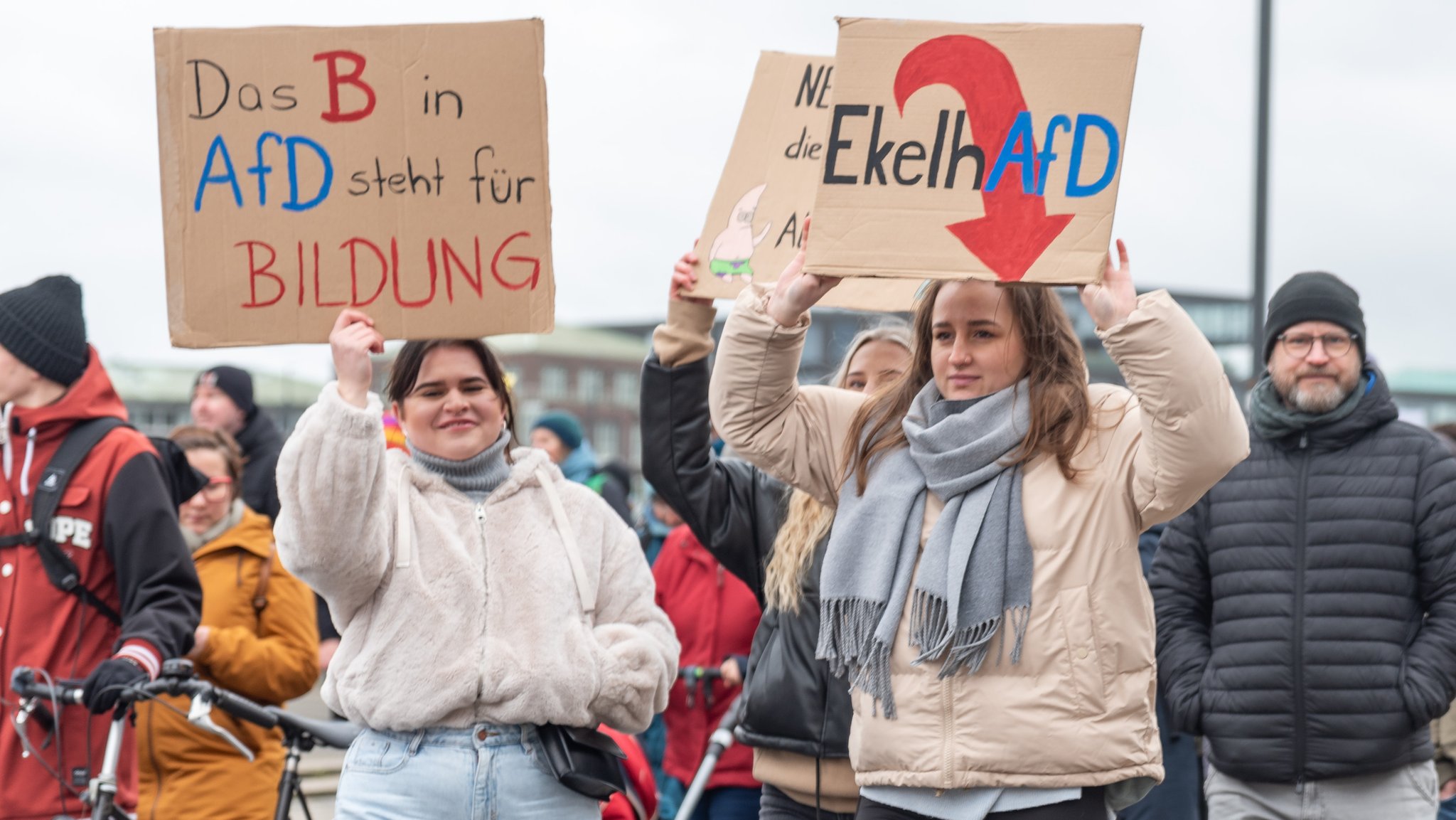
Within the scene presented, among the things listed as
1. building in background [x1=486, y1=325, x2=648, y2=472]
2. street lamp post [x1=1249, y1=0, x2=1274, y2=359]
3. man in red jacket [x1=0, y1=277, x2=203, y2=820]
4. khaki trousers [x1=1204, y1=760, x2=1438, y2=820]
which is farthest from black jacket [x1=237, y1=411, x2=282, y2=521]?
building in background [x1=486, y1=325, x2=648, y2=472]

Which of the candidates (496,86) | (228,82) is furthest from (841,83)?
(228,82)

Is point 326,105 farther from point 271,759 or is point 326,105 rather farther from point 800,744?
point 271,759

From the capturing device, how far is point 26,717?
4.61 metres

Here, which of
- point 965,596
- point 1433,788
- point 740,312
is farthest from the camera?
point 1433,788

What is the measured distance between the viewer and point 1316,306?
17.1 feet

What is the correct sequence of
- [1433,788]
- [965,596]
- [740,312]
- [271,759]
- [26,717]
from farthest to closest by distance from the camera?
[271,759]
[1433,788]
[26,717]
[740,312]
[965,596]

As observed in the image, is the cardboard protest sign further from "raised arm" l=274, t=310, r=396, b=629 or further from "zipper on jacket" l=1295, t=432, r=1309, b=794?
"zipper on jacket" l=1295, t=432, r=1309, b=794

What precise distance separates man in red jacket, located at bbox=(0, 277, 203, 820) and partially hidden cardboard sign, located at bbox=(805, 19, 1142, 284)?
2247 mm

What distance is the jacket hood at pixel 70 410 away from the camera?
191 inches

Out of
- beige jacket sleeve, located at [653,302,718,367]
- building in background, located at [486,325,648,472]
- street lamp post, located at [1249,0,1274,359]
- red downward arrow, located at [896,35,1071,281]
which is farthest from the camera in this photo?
building in background, located at [486,325,648,472]

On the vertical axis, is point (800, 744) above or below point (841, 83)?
below

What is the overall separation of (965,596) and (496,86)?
1608 mm

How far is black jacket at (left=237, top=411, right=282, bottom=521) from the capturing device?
7.31 m

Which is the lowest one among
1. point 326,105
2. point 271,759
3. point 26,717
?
point 271,759
